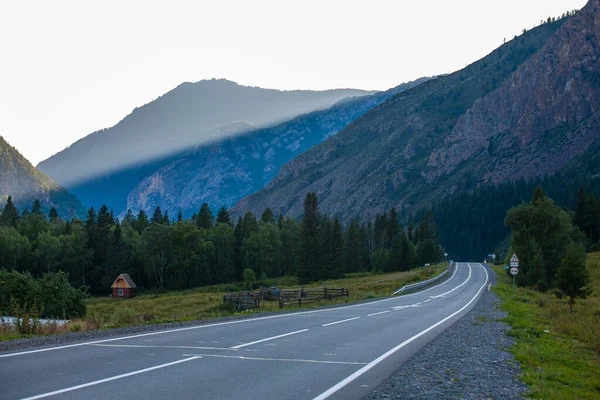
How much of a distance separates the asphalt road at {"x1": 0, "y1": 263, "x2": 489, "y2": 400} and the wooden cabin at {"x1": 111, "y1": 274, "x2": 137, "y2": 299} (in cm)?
7567

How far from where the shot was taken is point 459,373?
1010 cm

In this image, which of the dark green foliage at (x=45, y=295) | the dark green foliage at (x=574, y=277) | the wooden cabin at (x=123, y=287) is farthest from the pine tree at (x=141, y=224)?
the dark green foliage at (x=574, y=277)

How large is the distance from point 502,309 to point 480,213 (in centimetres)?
17605

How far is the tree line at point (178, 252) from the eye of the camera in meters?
91.3

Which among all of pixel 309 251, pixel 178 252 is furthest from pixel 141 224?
pixel 309 251

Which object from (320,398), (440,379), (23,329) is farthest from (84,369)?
(23,329)

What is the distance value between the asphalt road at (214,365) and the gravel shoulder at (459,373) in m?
0.36

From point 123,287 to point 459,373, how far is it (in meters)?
84.9

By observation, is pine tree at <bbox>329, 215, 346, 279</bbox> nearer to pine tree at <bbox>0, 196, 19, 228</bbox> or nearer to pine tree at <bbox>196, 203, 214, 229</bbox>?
pine tree at <bbox>196, 203, 214, 229</bbox>

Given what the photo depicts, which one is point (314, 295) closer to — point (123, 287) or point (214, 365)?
point (214, 365)

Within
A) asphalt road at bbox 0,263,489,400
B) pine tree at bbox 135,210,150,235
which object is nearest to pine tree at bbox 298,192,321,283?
pine tree at bbox 135,210,150,235

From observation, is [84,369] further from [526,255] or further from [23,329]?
[526,255]

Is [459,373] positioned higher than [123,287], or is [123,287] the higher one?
[459,373]

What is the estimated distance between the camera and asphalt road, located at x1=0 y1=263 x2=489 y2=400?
25.8 feet
